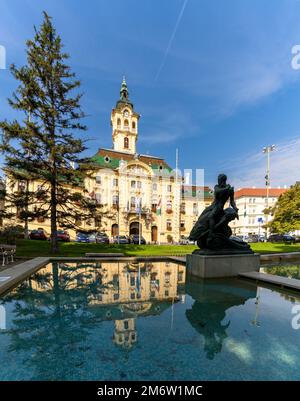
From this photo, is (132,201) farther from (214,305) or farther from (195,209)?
(214,305)

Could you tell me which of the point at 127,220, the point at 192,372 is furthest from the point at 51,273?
the point at 127,220

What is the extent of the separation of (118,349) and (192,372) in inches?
50.9

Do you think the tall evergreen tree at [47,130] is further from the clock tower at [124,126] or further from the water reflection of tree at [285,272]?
the clock tower at [124,126]

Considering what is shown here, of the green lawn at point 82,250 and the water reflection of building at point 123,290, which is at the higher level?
the water reflection of building at point 123,290

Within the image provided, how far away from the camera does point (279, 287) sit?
7762mm

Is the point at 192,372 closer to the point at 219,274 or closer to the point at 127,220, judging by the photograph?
the point at 219,274

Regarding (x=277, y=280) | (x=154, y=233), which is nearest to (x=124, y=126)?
(x=154, y=233)

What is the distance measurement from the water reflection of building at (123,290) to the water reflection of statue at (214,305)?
73 centimetres

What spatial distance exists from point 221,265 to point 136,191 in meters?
41.1

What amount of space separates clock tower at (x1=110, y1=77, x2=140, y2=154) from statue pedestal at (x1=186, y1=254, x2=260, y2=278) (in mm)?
48130

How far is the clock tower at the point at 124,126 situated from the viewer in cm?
5472

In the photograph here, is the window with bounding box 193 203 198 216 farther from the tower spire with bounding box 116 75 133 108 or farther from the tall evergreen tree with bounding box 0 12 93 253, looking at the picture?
the tall evergreen tree with bounding box 0 12 93 253

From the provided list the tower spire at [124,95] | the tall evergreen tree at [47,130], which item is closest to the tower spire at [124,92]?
the tower spire at [124,95]

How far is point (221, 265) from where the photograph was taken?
9.21 m
